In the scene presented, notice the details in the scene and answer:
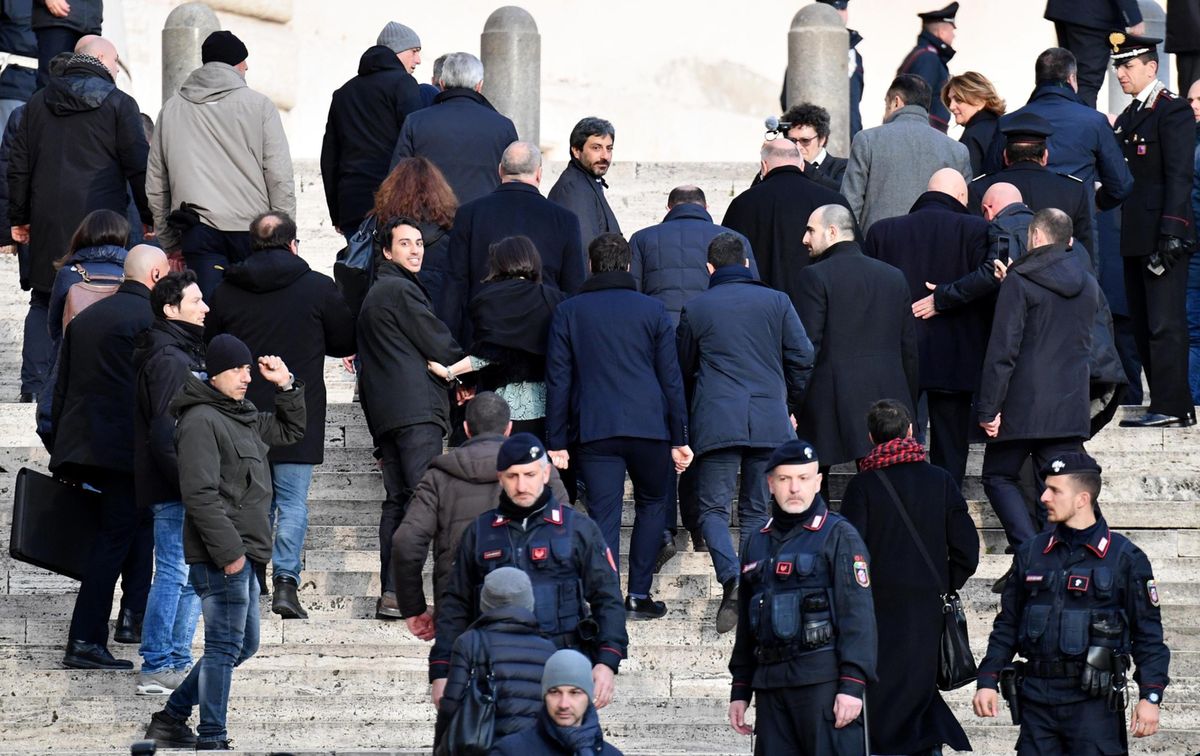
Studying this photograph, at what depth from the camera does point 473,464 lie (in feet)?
29.5


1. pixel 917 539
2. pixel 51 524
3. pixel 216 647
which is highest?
pixel 51 524

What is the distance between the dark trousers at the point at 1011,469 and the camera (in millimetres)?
10734

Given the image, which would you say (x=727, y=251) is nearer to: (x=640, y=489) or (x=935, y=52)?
(x=640, y=489)

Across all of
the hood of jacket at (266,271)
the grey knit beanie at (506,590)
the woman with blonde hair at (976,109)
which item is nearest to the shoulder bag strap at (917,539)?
the grey knit beanie at (506,590)

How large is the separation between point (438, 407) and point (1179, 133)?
162 inches

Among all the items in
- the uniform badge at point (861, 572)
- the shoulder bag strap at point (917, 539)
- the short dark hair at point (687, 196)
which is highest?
the short dark hair at point (687, 196)

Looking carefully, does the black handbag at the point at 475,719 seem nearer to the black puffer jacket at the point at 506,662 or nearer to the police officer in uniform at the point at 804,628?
the black puffer jacket at the point at 506,662

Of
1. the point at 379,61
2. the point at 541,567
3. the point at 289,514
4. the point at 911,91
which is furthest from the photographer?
the point at 379,61

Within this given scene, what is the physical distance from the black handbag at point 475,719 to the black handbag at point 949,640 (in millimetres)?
1967

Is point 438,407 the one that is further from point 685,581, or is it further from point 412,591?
point 412,591

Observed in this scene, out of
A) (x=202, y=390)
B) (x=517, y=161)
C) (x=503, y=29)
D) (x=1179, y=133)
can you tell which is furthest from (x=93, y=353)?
(x=503, y=29)

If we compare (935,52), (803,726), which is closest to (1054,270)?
(803,726)

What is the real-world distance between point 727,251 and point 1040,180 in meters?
1.84

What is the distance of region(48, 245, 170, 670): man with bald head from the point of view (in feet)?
33.8
